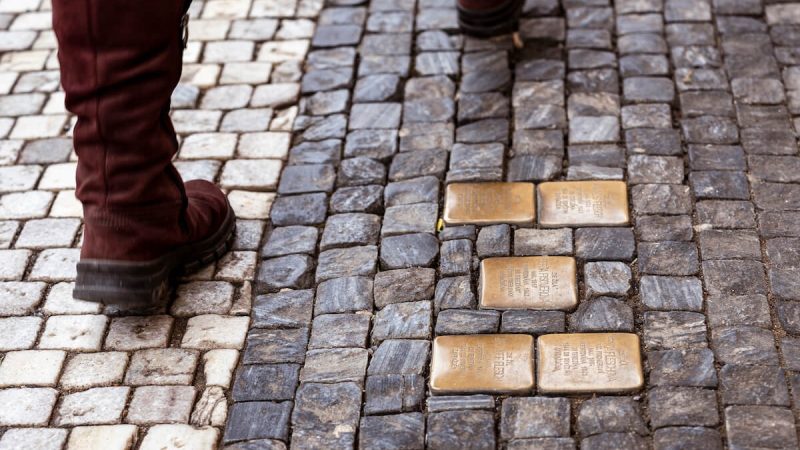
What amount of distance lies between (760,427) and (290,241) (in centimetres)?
147

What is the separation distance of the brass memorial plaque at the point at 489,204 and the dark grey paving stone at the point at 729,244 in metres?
0.51

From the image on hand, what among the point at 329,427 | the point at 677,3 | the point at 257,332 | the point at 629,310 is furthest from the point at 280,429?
the point at 677,3

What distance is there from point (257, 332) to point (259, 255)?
360mm

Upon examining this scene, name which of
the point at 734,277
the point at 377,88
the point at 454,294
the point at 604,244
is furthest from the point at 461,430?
the point at 377,88

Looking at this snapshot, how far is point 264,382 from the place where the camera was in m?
2.82

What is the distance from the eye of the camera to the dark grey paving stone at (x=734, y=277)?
9.63ft

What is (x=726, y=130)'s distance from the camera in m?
3.55

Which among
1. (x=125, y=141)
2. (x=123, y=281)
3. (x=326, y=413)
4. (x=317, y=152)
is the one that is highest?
(x=125, y=141)

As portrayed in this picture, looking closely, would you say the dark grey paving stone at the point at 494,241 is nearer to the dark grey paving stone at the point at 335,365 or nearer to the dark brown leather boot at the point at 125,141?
the dark grey paving stone at the point at 335,365

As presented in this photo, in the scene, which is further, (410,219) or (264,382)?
→ (410,219)

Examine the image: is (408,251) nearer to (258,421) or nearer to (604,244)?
(604,244)

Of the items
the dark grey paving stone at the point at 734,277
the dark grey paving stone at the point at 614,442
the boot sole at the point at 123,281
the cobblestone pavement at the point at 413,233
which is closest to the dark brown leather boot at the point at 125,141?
the boot sole at the point at 123,281

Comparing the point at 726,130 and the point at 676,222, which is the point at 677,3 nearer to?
the point at 726,130

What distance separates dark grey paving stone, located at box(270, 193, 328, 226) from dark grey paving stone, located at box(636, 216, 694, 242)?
3.20ft
